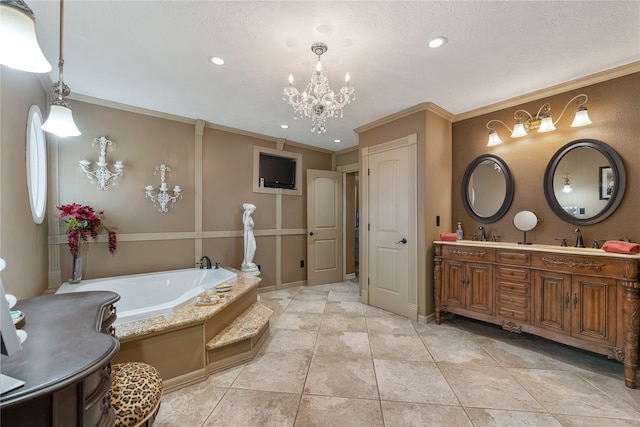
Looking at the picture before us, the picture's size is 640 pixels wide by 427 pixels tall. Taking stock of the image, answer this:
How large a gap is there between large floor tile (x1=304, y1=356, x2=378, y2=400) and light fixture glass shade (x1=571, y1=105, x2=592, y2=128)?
2.78 meters

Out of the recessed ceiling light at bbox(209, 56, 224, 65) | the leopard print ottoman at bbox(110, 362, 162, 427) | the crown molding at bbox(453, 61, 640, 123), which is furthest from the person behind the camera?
the crown molding at bbox(453, 61, 640, 123)

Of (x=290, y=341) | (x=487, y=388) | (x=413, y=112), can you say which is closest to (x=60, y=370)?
(x=290, y=341)

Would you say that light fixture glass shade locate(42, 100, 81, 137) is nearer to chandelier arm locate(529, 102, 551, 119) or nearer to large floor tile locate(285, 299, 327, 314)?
large floor tile locate(285, 299, 327, 314)

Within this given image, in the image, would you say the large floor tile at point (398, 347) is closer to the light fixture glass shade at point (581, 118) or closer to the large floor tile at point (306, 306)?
the large floor tile at point (306, 306)

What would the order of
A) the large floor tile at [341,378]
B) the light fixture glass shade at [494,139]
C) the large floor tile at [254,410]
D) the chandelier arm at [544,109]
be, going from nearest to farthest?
the large floor tile at [254,410]
the large floor tile at [341,378]
the chandelier arm at [544,109]
the light fixture glass shade at [494,139]

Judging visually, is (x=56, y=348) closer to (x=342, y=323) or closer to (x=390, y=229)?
(x=342, y=323)

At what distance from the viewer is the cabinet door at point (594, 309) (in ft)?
6.37

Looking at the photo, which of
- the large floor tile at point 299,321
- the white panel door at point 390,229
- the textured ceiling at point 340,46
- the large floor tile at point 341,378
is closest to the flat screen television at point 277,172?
the textured ceiling at point 340,46

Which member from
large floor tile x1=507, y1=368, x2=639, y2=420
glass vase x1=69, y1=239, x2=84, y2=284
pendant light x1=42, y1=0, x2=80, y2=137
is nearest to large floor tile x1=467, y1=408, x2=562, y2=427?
large floor tile x1=507, y1=368, x2=639, y2=420

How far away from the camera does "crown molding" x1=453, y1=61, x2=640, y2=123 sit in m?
2.20

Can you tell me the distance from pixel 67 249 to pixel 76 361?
2.81m

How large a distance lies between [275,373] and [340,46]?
2527 mm

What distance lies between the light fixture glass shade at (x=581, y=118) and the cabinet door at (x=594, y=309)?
1354 mm

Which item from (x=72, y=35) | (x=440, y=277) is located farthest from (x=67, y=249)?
(x=440, y=277)
